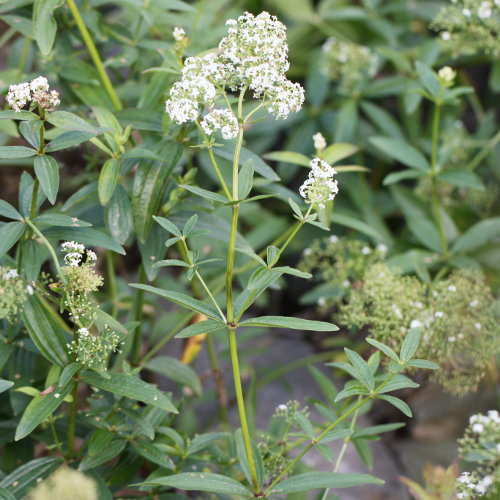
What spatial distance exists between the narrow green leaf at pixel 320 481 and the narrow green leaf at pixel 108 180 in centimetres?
71

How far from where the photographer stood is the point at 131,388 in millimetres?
1359

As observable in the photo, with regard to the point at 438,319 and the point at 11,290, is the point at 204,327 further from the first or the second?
the point at 438,319

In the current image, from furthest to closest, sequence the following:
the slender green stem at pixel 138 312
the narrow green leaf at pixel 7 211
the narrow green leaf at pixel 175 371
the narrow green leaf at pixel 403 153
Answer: the narrow green leaf at pixel 403 153, the narrow green leaf at pixel 175 371, the slender green stem at pixel 138 312, the narrow green leaf at pixel 7 211

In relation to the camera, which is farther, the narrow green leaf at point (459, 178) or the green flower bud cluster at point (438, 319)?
the narrow green leaf at point (459, 178)

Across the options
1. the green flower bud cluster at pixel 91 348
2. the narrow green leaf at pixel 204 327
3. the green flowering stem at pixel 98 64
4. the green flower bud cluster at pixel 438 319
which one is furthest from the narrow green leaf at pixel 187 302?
the green flowering stem at pixel 98 64

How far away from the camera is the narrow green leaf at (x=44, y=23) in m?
1.64

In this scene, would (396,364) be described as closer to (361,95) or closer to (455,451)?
(455,451)

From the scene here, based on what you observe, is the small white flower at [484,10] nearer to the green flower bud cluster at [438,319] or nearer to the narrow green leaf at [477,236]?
the narrow green leaf at [477,236]

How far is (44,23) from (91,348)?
85 cm

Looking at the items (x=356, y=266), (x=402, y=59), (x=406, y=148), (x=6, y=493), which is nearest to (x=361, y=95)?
(x=402, y=59)

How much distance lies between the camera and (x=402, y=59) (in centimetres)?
236

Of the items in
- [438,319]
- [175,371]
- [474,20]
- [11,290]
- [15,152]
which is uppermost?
[474,20]

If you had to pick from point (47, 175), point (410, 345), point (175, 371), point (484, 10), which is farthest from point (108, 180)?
point (484, 10)

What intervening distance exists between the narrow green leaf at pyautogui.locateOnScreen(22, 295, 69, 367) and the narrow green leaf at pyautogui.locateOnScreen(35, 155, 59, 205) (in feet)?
0.86
